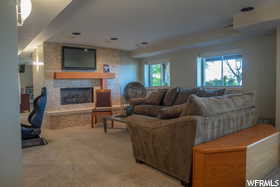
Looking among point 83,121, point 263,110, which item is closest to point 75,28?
point 83,121

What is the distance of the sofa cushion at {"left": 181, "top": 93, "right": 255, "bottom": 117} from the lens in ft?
6.79

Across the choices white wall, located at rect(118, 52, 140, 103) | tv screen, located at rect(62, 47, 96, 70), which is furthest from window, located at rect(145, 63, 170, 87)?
tv screen, located at rect(62, 47, 96, 70)

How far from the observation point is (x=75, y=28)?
414cm

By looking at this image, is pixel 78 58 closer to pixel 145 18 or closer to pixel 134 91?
pixel 134 91

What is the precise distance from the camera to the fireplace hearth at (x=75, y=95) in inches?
226

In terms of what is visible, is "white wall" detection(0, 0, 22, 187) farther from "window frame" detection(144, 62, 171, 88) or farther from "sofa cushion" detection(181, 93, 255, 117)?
"window frame" detection(144, 62, 171, 88)

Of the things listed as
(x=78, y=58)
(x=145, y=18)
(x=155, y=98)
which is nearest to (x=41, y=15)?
(x=145, y=18)

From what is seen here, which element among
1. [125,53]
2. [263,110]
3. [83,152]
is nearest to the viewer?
[83,152]

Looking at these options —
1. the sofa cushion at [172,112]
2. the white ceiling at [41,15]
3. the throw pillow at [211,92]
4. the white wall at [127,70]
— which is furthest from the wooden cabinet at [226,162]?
the white wall at [127,70]

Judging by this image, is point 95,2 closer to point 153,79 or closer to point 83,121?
point 83,121

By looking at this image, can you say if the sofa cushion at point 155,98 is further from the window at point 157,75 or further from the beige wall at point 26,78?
the beige wall at point 26,78

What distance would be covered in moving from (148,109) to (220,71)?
2.05 m

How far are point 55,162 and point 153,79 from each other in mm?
4737

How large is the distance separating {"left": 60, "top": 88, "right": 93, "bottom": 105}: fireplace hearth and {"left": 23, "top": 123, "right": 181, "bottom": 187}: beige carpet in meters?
1.70
